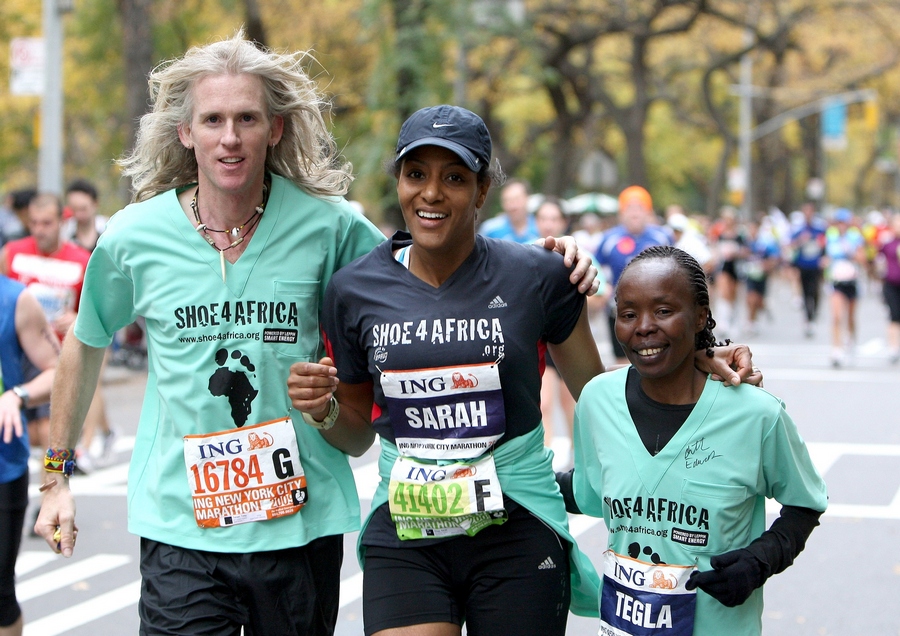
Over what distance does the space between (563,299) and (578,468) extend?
1.49 ft

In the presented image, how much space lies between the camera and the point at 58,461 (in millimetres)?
3602

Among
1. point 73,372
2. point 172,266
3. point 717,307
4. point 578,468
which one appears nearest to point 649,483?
point 578,468

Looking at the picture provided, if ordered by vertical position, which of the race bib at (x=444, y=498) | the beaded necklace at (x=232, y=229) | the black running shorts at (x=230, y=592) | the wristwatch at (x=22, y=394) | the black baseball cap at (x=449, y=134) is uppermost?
the black baseball cap at (x=449, y=134)

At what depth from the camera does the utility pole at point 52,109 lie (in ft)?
49.8

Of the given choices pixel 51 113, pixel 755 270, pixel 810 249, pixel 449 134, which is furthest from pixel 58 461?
pixel 810 249

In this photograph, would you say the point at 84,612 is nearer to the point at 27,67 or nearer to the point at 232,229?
the point at 232,229

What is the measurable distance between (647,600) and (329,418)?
93cm

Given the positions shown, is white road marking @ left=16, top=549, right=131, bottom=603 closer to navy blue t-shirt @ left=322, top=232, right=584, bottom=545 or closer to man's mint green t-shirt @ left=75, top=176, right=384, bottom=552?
man's mint green t-shirt @ left=75, top=176, right=384, bottom=552

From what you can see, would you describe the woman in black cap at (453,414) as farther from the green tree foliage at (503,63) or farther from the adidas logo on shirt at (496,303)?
the green tree foliage at (503,63)

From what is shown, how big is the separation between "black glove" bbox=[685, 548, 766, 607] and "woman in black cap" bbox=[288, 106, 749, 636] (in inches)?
17.1

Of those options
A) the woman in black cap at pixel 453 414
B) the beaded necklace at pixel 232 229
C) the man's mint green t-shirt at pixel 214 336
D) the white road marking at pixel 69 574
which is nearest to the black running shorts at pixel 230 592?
the man's mint green t-shirt at pixel 214 336

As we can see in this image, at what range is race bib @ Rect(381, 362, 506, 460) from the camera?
10.3ft

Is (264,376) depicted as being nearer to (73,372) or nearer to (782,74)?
(73,372)
